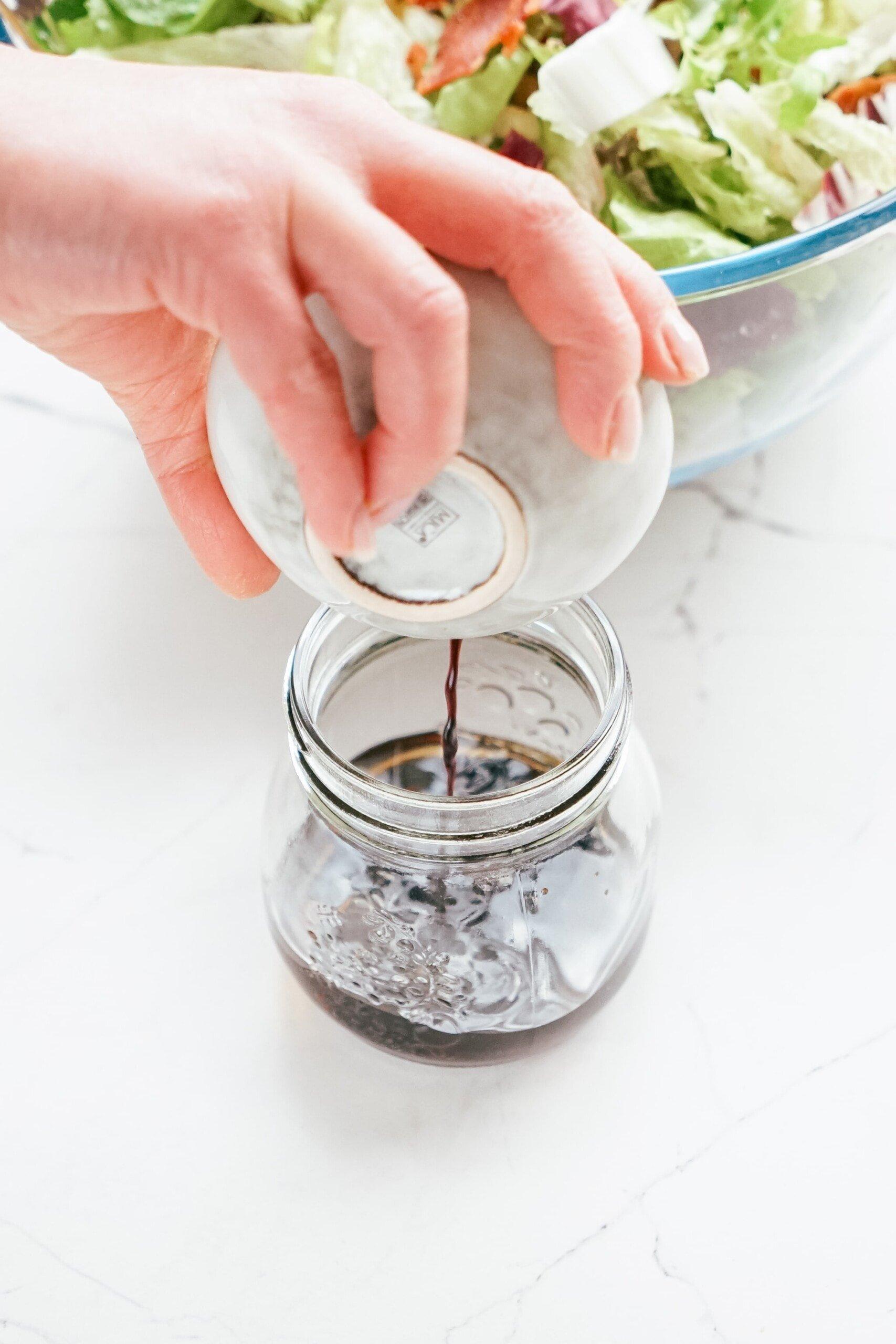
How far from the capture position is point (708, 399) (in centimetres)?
81

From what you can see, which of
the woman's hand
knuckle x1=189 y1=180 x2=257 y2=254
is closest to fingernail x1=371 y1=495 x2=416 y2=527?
the woman's hand

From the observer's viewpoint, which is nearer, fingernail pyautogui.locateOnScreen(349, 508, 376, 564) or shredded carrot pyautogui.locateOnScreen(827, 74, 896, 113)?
fingernail pyautogui.locateOnScreen(349, 508, 376, 564)

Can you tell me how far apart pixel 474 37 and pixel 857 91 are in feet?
0.90

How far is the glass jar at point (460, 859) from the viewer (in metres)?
0.60

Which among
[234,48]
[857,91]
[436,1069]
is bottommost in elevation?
[436,1069]

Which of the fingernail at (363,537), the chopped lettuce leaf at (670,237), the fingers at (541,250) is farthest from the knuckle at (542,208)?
the chopped lettuce leaf at (670,237)

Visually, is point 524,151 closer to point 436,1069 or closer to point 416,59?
point 416,59

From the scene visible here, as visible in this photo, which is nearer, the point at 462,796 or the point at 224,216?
the point at 224,216

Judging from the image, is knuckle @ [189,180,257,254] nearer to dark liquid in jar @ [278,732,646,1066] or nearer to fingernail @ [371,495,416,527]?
fingernail @ [371,495,416,527]

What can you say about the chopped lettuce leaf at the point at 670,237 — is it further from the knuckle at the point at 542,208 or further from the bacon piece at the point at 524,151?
the knuckle at the point at 542,208

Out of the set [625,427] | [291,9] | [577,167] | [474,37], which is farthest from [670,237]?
[625,427]

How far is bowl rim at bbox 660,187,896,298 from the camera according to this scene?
0.69 meters

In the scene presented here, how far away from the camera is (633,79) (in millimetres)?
851

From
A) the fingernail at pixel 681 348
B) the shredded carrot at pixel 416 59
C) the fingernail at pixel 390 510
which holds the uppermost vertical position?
the fingernail at pixel 681 348
